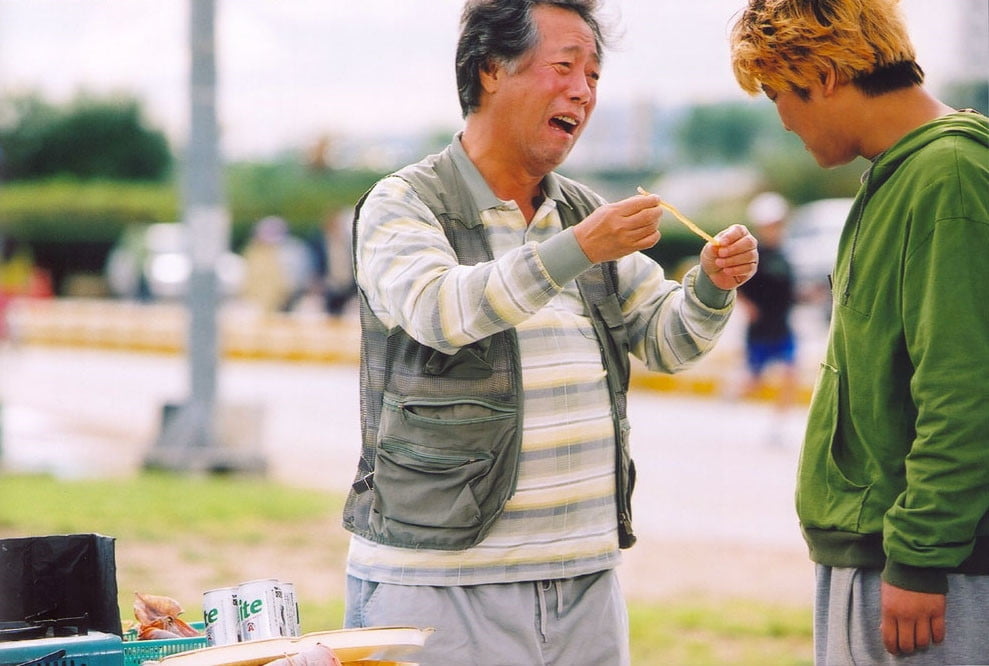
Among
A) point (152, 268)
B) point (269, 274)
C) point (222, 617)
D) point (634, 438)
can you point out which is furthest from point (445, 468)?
point (152, 268)

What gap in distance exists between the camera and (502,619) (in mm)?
2268

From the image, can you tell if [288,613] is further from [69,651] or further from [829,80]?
[829,80]

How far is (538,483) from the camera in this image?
7.46 feet

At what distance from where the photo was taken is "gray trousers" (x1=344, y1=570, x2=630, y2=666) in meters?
2.24

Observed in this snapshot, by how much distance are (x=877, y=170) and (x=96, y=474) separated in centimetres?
688

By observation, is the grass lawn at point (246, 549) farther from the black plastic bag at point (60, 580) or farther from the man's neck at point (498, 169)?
the man's neck at point (498, 169)

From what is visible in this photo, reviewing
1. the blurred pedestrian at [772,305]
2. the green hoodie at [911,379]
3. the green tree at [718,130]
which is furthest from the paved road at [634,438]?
the green tree at [718,130]

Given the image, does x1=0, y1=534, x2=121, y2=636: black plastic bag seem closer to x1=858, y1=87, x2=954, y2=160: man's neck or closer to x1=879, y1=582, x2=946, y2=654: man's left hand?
x1=879, y1=582, x2=946, y2=654: man's left hand

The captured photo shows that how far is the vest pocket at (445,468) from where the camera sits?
7.22ft

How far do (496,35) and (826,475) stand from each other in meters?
0.92

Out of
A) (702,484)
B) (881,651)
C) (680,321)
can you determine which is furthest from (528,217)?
(702,484)

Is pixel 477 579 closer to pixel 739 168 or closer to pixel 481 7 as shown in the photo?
pixel 481 7

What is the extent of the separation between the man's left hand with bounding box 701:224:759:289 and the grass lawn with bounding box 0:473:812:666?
2.25 metres

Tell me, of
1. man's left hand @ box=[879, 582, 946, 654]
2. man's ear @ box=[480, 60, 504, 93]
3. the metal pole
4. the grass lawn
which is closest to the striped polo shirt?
man's ear @ box=[480, 60, 504, 93]
